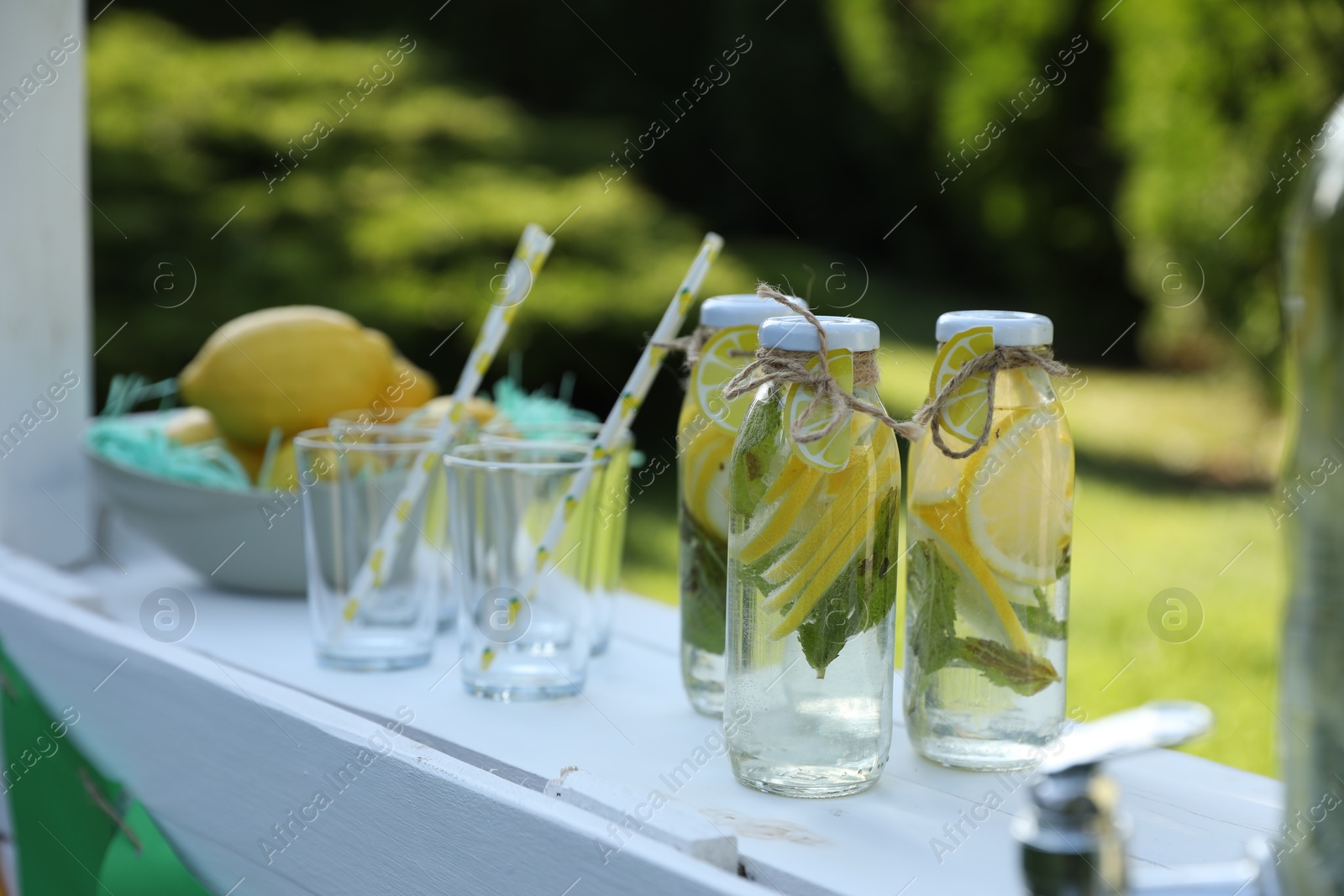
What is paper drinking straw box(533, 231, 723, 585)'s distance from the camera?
34.7 inches

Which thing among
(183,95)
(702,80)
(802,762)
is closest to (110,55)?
(183,95)

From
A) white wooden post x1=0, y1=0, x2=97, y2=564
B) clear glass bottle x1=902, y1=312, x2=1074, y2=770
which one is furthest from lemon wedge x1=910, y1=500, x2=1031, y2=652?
white wooden post x1=0, y1=0, x2=97, y2=564

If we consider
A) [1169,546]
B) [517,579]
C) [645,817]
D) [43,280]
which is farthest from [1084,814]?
[1169,546]

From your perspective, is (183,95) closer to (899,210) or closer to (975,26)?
(975,26)

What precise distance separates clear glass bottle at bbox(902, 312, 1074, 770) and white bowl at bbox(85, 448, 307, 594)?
656mm

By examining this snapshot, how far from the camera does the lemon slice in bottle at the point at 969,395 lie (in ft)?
2.41

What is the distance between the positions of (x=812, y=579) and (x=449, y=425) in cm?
43

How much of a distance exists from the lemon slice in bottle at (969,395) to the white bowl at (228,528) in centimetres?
68

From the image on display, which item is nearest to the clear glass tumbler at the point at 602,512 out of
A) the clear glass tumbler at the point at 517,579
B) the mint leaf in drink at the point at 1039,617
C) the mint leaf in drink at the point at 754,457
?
the clear glass tumbler at the point at 517,579

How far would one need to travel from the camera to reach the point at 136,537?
1376mm

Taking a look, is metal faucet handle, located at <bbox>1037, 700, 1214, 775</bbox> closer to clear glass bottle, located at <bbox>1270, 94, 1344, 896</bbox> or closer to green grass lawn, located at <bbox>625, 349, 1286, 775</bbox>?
clear glass bottle, located at <bbox>1270, 94, 1344, 896</bbox>

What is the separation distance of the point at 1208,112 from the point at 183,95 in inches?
132

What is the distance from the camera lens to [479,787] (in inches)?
27.0

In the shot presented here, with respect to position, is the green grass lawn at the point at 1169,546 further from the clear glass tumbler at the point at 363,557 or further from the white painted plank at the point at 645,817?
the white painted plank at the point at 645,817
